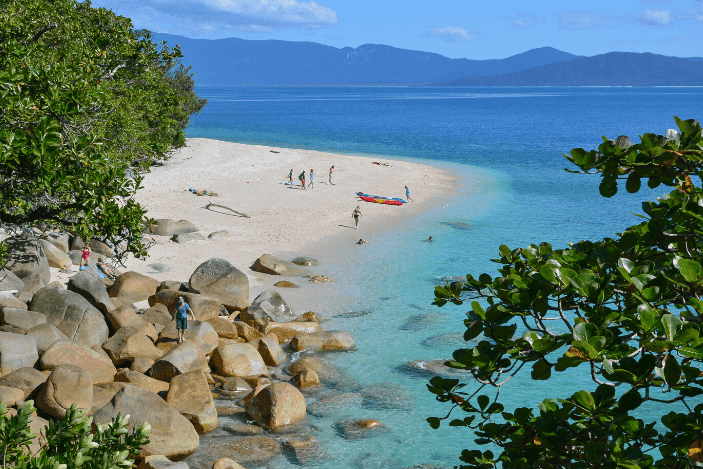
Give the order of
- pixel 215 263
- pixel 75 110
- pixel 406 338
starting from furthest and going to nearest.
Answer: pixel 215 263, pixel 406 338, pixel 75 110

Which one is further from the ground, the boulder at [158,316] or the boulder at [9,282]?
the boulder at [9,282]

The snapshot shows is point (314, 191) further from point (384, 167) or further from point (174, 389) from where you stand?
point (174, 389)

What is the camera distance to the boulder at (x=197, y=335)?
16.3 m

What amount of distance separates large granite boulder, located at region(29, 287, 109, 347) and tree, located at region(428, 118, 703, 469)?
13.0 m

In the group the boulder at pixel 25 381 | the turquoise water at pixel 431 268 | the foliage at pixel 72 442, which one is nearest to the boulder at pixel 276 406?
the turquoise water at pixel 431 268

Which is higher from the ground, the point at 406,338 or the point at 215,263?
the point at 215,263

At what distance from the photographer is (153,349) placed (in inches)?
613

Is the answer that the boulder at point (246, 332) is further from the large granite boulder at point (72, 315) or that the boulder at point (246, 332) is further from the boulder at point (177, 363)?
the large granite boulder at point (72, 315)

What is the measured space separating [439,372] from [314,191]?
27712 millimetres

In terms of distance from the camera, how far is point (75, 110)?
8625mm

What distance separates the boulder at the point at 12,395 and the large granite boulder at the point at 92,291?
508 cm

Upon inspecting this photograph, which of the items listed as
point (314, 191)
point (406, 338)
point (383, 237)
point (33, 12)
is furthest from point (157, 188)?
point (406, 338)

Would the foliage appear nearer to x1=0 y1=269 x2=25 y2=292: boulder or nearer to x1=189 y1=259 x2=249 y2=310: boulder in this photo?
x1=0 y1=269 x2=25 y2=292: boulder

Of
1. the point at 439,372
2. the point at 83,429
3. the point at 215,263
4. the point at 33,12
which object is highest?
the point at 33,12
